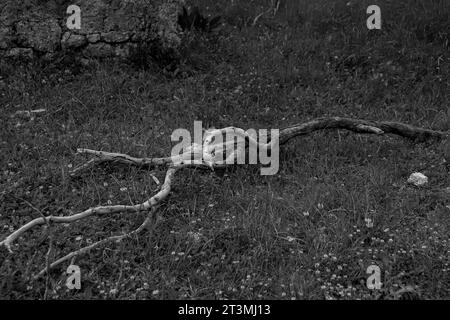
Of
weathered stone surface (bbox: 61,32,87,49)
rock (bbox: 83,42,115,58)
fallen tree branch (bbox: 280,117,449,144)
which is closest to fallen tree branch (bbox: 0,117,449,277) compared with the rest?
fallen tree branch (bbox: 280,117,449,144)

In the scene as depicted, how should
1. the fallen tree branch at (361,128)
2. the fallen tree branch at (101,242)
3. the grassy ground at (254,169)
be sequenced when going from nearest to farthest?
the fallen tree branch at (101,242)
the grassy ground at (254,169)
the fallen tree branch at (361,128)

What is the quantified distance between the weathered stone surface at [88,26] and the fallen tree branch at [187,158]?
2.45 m

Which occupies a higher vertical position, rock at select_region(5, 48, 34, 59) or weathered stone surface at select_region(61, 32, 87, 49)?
weathered stone surface at select_region(61, 32, 87, 49)

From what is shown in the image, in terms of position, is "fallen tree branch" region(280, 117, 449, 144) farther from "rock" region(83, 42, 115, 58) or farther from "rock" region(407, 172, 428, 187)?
"rock" region(83, 42, 115, 58)

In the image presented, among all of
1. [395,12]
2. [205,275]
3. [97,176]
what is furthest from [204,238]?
[395,12]

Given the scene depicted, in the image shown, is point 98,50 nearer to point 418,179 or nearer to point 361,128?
point 361,128

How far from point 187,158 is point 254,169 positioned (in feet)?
2.20

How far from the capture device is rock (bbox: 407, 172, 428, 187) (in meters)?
5.24

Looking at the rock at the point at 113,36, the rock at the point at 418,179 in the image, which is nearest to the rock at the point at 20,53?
the rock at the point at 113,36

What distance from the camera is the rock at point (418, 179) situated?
17.2 ft

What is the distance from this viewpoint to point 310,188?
5.05 metres

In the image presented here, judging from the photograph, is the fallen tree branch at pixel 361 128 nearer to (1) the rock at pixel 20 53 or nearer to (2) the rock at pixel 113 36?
(2) the rock at pixel 113 36

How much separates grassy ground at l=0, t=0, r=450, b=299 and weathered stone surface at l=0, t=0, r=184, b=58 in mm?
289

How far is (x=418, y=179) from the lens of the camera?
5.26m
